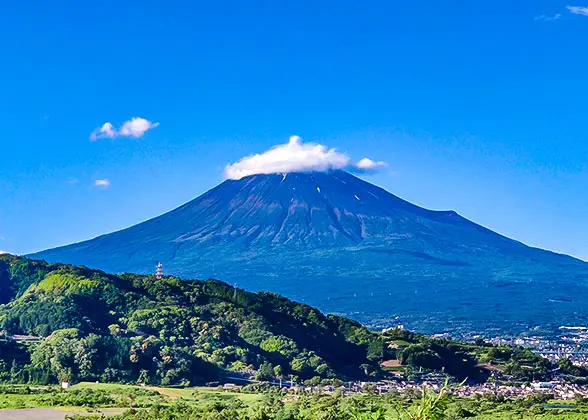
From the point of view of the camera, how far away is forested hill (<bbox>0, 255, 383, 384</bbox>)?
46438 millimetres

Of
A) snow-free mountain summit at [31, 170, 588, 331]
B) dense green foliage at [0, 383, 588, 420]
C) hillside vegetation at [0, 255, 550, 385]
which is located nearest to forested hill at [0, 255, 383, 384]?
hillside vegetation at [0, 255, 550, 385]

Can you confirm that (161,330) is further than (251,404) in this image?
Yes

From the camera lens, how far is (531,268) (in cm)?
13275

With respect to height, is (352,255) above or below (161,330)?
above

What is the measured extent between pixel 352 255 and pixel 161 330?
245ft

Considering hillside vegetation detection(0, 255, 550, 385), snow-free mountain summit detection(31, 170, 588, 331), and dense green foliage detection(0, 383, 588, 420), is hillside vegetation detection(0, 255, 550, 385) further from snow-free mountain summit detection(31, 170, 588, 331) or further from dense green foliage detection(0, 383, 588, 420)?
snow-free mountain summit detection(31, 170, 588, 331)

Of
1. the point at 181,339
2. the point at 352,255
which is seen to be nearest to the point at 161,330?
the point at 181,339

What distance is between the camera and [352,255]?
128 meters

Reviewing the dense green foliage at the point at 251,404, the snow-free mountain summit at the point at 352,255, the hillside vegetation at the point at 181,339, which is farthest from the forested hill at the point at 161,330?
the snow-free mountain summit at the point at 352,255

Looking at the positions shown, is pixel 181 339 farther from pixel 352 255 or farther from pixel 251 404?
pixel 352 255

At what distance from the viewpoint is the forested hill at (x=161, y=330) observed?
4644 cm

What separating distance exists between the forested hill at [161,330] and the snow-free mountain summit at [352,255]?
1276 inches

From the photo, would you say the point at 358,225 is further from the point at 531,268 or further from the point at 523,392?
the point at 523,392

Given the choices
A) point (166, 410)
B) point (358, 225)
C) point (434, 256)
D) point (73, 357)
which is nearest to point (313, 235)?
point (358, 225)
